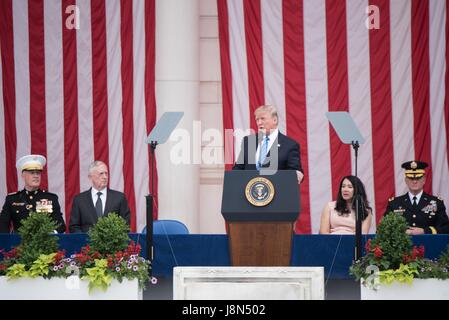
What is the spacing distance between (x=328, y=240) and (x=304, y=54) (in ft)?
13.5

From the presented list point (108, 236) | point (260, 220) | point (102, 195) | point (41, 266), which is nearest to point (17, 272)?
point (41, 266)

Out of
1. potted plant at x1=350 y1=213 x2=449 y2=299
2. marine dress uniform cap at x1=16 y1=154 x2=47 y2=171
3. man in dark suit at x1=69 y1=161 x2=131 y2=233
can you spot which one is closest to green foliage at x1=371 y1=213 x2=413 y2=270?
potted plant at x1=350 y1=213 x2=449 y2=299

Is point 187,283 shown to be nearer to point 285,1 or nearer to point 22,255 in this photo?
point 22,255

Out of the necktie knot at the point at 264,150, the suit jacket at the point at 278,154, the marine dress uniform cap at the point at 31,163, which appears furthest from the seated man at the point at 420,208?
the marine dress uniform cap at the point at 31,163

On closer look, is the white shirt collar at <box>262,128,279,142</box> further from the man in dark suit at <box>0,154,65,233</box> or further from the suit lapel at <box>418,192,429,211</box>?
→ the man in dark suit at <box>0,154,65,233</box>

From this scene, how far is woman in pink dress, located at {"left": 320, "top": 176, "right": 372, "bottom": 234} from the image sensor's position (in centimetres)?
887

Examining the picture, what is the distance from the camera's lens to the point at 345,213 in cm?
891

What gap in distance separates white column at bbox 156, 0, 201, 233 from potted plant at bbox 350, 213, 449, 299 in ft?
16.2

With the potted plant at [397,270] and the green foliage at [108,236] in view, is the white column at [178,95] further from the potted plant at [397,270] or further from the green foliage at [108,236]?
the potted plant at [397,270]

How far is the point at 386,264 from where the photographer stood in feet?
21.2

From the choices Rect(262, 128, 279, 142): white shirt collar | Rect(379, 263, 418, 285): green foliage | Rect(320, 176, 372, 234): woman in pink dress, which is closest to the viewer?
Rect(379, 263, 418, 285): green foliage

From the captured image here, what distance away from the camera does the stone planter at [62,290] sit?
644 centimetres

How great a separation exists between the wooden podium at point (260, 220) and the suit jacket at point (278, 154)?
0.83 metres

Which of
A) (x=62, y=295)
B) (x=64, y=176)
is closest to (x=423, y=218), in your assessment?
(x=62, y=295)
